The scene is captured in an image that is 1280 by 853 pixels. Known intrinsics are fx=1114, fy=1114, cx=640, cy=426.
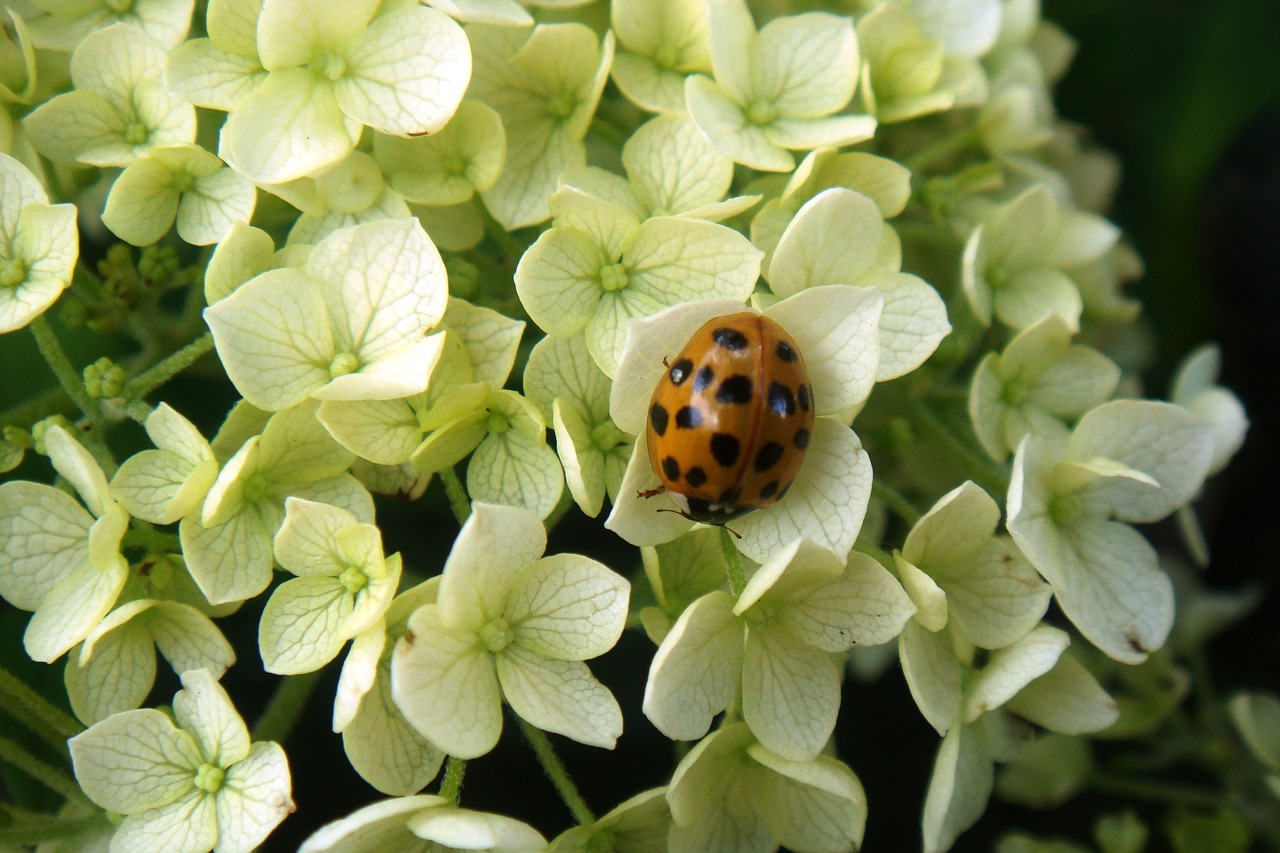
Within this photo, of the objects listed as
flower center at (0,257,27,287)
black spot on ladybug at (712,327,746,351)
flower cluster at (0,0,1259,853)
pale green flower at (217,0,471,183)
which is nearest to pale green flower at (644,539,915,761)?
flower cluster at (0,0,1259,853)

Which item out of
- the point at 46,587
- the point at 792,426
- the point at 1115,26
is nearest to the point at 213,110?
the point at 46,587

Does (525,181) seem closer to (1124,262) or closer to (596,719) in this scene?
(596,719)

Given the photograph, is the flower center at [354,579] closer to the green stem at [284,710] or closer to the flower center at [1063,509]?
the green stem at [284,710]

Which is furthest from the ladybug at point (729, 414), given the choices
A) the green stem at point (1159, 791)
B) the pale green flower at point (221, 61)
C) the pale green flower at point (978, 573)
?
the green stem at point (1159, 791)

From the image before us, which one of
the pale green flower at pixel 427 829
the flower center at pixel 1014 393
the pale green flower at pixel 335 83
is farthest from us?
the flower center at pixel 1014 393

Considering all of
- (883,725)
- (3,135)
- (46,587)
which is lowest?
(883,725)

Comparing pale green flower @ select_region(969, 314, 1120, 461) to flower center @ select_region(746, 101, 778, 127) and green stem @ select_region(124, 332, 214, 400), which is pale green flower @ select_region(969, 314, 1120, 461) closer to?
flower center @ select_region(746, 101, 778, 127)

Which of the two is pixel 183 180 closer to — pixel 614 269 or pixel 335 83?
pixel 335 83
